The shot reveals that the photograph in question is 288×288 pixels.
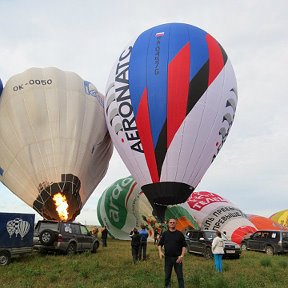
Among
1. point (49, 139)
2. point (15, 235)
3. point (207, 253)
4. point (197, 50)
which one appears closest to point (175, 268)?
point (15, 235)

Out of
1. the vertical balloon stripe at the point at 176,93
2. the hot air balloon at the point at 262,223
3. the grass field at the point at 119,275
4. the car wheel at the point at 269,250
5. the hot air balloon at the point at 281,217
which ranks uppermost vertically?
the vertical balloon stripe at the point at 176,93

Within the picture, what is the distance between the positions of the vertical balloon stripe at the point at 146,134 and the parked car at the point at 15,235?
6221mm

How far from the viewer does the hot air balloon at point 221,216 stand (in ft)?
79.7

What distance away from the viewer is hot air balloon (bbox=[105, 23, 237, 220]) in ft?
60.0

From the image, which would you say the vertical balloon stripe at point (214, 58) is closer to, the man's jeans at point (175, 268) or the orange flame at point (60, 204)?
the orange flame at point (60, 204)

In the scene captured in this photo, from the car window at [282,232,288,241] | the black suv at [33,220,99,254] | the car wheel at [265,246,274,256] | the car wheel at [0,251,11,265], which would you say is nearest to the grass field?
the car wheel at [0,251,11,265]

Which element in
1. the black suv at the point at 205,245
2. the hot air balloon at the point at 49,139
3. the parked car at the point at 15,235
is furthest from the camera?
the hot air balloon at the point at 49,139

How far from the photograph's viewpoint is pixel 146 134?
18.7m

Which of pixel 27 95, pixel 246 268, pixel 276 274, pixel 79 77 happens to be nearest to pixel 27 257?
pixel 246 268

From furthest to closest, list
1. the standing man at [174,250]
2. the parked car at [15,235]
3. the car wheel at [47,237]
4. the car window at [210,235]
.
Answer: the car window at [210,235] → the car wheel at [47,237] → the parked car at [15,235] → the standing man at [174,250]

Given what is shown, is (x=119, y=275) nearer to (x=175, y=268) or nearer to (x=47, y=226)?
(x=175, y=268)

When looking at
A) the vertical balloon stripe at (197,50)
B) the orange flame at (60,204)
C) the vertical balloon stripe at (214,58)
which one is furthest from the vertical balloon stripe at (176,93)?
the orange flame at (60,204)

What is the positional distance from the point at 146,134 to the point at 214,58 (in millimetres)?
5525

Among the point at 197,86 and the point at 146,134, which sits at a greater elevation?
the point at 197,86
